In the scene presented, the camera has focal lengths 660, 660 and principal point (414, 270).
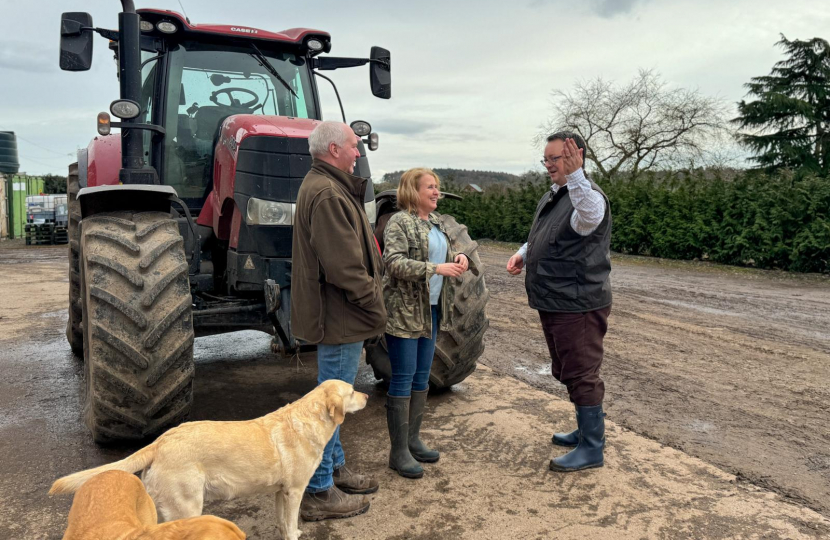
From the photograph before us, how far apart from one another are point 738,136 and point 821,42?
382cm

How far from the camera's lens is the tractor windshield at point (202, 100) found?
15.4 ft

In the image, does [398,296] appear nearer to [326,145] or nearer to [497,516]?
[326,145]

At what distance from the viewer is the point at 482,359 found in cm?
621

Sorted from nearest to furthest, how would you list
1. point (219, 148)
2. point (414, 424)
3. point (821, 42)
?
1. point (414, 424)
2. point (219, 148)
3. point (821, 42)

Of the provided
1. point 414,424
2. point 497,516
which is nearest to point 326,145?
point 414,424

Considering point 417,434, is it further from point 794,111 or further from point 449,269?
point 794,111

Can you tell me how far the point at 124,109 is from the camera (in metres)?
4.09

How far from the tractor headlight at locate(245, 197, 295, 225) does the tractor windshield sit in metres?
0.90

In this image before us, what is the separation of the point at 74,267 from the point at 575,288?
433 cm

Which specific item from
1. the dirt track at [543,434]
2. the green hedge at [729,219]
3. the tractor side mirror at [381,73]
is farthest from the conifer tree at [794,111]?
the tractor side mirror at [381,73]

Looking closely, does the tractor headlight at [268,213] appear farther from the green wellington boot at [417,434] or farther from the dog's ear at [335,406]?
the dog's ear at [335,406]

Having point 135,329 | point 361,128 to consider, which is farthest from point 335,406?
point 361,128

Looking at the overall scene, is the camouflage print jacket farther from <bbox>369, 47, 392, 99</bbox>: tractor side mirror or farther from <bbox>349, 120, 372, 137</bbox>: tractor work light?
<bbox>369, 47, 392, 99</bbox>: tractor side mirror

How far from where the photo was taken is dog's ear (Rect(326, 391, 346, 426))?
288cm
